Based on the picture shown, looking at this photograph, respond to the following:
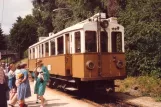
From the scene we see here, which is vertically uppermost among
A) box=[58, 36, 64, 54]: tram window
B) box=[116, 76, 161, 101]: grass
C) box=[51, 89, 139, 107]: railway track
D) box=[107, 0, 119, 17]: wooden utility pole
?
box=[107, 0, 119, 17]: wooden utility pole

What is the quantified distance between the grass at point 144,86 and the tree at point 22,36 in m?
55.8

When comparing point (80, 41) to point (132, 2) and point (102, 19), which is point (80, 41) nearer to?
point (102, 19)

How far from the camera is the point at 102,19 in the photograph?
14953 mm

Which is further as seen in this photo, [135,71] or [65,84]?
[135,71]

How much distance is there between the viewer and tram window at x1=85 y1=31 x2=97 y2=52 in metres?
14.4

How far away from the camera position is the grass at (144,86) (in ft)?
54.6

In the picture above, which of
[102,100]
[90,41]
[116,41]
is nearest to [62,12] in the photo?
[116,41]

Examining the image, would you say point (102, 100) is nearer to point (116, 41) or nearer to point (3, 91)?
point (116, 41)

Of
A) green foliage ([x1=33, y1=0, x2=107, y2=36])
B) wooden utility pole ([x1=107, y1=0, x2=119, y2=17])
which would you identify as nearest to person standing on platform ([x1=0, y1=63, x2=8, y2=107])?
green foliage ([x1=33, y1=0, x2=107, y2=36])

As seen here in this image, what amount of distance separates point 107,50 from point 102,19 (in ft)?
4.51

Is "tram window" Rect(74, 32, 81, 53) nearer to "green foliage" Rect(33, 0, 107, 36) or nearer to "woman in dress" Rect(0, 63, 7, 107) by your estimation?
"woman in dress" Rect(0, 63, 7, 107)

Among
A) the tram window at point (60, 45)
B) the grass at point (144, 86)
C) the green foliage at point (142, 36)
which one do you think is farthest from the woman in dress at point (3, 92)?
the green foliage at point (142, 36)

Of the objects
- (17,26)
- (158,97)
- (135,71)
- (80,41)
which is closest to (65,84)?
(80,41)

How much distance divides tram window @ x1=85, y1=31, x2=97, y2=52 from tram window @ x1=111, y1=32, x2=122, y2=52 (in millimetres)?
999
